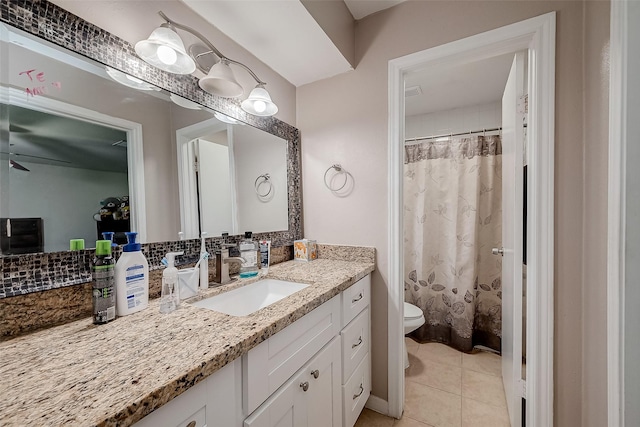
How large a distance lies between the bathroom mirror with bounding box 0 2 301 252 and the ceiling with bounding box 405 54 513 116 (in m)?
1.54

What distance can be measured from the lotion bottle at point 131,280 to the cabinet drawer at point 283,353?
438 millimetres

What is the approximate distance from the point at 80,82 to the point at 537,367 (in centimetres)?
210

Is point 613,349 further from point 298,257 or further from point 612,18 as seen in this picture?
point 298,257

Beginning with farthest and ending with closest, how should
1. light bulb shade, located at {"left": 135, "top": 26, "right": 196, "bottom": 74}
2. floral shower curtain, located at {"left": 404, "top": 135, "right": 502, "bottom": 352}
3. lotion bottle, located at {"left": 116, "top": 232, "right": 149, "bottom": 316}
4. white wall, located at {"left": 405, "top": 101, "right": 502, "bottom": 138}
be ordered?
white wall, located at {"left": 405, "top": 101, "right": 502, "bottom": 138}, floral shower curtain, located at {"left": 404, "top": 135, "right": 502, "bottom": 352}, light bulb shade, located at {"left": 135, "top": 26, "right": 196, "bottom": 74}, lotion bottle, located at {"left": 116, "top": 232, "right": 149, "bottom": 316}

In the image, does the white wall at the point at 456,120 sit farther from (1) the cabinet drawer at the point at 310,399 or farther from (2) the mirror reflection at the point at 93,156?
(1) the cabinet drawer at the point at 310,399

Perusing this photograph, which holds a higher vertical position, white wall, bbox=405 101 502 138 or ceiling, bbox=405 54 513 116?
ceiling, bbox=405 54 513 116

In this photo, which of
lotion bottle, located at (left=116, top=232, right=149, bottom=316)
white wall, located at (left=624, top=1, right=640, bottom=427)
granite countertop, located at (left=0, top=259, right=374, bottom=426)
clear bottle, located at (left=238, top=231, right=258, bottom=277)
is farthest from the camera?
clear bottle, located at (left=238, top=231, right=258, bottom=277)

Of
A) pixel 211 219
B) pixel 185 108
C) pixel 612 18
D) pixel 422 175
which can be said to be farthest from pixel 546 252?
pixel 185 108

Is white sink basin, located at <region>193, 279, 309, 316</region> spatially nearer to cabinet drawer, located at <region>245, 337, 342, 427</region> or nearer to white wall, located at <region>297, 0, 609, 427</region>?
cabinet drawer, located at <region>245, 337, 342, 427</region>

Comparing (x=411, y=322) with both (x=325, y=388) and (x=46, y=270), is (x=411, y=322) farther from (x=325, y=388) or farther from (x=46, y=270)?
(x=46, y=270)

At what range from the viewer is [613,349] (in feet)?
2.32

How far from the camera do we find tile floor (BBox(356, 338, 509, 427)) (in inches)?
55.3

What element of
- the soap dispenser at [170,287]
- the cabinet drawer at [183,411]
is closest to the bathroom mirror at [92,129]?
the soap dispenser at [170,287]

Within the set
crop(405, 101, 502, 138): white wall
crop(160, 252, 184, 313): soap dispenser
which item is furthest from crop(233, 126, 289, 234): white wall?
crop(405, 101, 502, 138): white wall
